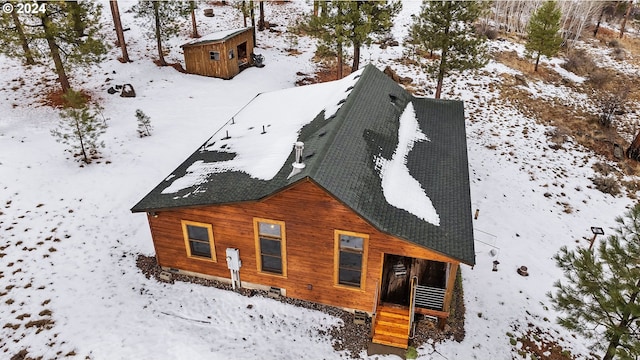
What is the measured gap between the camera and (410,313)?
39.6ft

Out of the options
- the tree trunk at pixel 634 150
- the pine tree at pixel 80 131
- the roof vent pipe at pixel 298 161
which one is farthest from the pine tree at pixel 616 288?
the pine tree at pixel 80 131

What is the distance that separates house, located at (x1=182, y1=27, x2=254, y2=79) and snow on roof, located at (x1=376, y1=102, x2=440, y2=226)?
18106 millimetres

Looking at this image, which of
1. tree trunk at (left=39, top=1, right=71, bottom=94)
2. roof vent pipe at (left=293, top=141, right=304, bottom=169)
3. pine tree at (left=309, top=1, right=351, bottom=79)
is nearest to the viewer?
roof vent pipe at (left=293, top=141, right=304, bottom=169)

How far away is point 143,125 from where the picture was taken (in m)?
22.8

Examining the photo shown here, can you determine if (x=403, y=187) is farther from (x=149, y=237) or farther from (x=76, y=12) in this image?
(x=76, y=12)

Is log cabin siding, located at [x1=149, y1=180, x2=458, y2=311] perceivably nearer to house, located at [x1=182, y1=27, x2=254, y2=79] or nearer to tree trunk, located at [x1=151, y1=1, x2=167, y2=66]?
house, located at [x1=182, y1=27, x2=254, y2=79]

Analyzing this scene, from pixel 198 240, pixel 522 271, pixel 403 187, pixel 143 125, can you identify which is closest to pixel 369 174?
pixel 403 187

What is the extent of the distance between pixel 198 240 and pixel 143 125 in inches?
464

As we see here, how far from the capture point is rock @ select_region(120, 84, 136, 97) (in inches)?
1035

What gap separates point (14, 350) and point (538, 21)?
3824 cm

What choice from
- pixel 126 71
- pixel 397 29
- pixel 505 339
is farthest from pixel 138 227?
pixel 397 29

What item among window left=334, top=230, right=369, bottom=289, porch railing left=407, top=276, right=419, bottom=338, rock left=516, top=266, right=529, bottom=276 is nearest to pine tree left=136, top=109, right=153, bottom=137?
window left=334, top=230, right=369, bottom=289

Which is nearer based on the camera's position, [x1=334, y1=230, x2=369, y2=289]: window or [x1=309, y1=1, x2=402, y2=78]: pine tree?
[x1=334, y1=230, x2=369, y2=289]: window

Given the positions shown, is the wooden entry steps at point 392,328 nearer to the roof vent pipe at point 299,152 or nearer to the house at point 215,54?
the roof vent pipe at point 299,152
